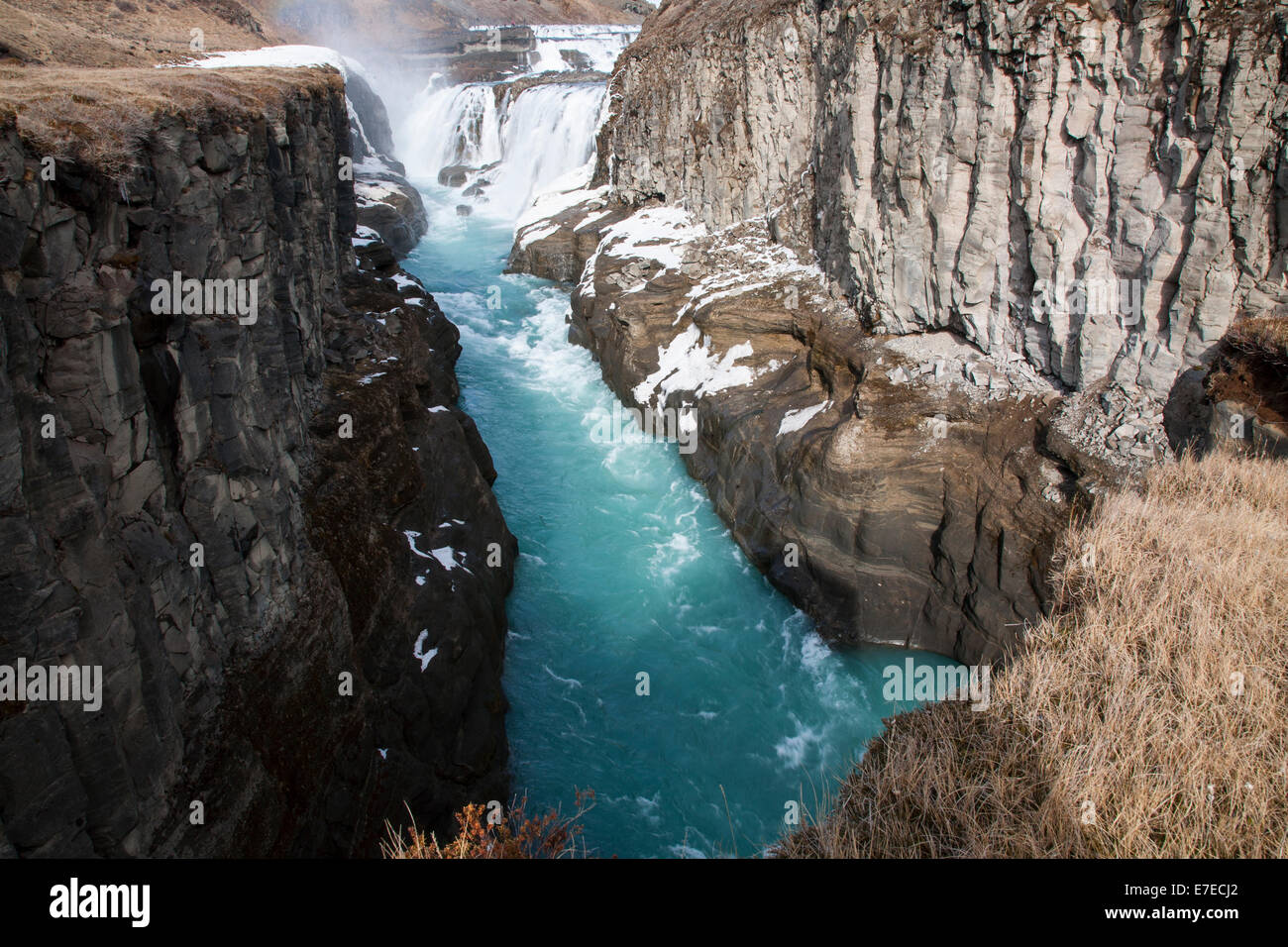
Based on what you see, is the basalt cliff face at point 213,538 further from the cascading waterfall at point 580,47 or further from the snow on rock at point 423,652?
the cascading waterfall at point 580,47

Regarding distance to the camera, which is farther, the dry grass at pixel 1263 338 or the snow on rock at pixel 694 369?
the snow on rock at pixel 694 369

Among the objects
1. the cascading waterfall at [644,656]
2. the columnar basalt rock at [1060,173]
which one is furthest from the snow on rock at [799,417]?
the cascading waterfall at [644,656]
